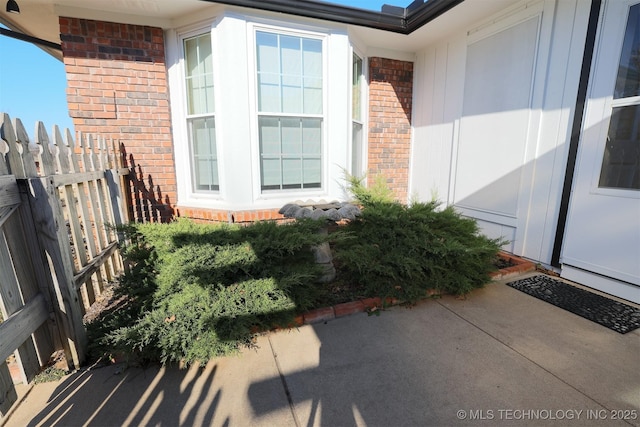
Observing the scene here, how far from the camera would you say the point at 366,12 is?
3838 millimetres

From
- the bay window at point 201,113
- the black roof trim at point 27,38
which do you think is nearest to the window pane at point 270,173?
the bay window at point 201,113

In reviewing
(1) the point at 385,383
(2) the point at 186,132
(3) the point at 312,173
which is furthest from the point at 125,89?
(1) the point at 385,383

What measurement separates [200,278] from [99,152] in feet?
6.48

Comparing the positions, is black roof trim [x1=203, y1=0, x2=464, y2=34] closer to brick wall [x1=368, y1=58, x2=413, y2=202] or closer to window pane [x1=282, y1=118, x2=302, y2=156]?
brick wall [x1=368, y1=58, x2=413, y2=202]

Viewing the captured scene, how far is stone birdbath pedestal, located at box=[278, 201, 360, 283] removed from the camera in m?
2.88

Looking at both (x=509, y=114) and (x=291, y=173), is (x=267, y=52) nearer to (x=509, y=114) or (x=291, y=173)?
(x=291, y=173)

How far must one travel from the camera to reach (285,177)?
165 inches

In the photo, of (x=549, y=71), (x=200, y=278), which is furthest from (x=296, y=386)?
(x=549, y=71)

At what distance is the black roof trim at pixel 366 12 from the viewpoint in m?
3.46

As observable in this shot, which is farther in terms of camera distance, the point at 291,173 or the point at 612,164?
the point at 291,173

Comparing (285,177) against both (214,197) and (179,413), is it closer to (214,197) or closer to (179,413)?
(214,197)

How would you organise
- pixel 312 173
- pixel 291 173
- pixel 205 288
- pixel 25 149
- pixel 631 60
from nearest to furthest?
pixel 25 149
pixel 205 288
pixel 631 60
pixel 291 173
pixel 312 173

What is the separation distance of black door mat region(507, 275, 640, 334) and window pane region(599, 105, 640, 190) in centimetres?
110

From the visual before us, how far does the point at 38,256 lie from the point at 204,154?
2518 mm
